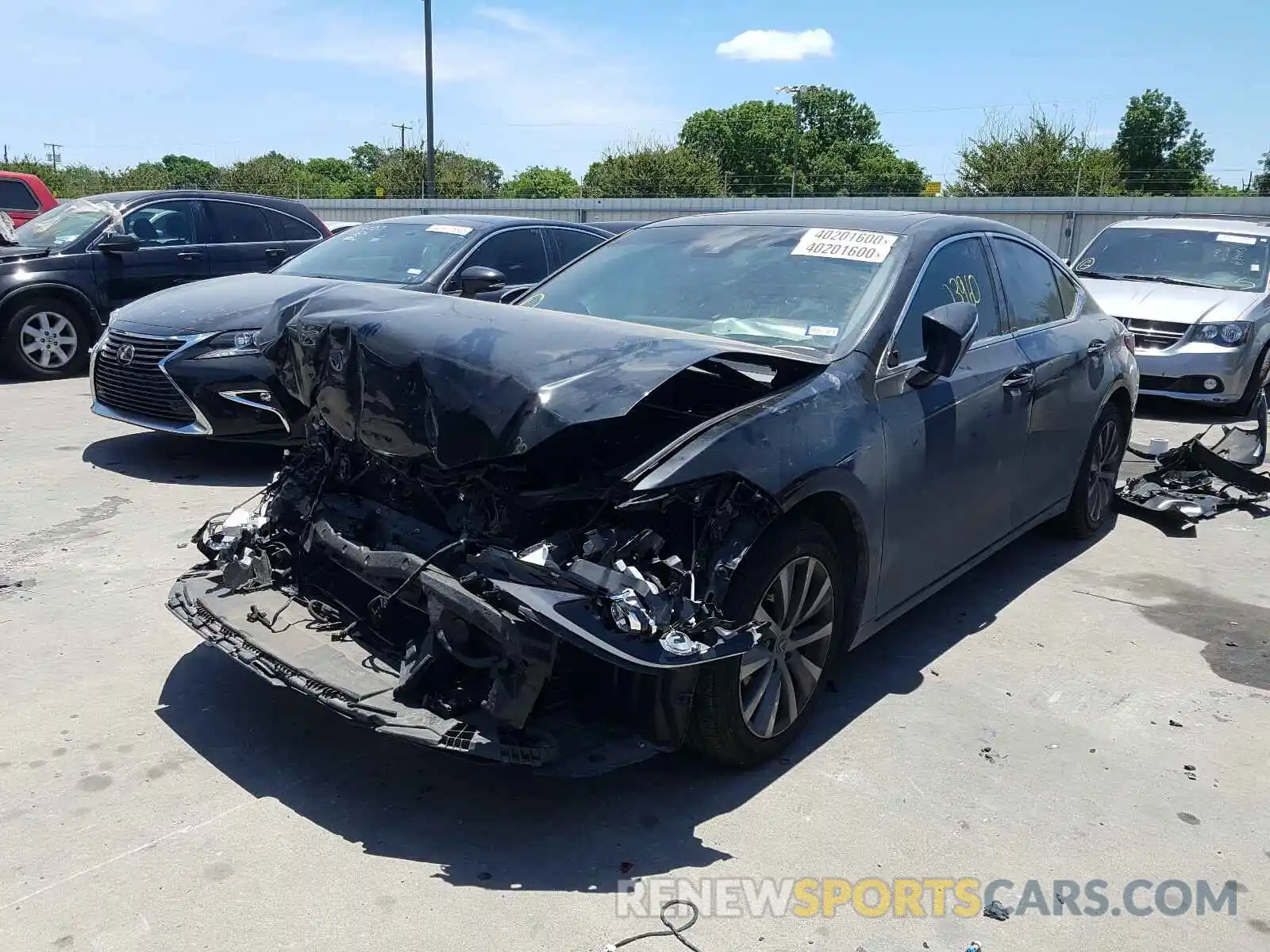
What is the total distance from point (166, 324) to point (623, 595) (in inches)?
212

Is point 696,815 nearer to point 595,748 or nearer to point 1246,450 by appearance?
point 595,748

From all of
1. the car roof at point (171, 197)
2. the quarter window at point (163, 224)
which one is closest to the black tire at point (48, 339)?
the quarter window at point (163, 224)

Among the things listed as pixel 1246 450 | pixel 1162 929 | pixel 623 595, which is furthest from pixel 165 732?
pixel 1246 450

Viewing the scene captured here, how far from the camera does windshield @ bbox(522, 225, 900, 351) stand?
4.07 m

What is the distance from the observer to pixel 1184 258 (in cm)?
1068

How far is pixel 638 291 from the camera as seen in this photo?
14.8 ft

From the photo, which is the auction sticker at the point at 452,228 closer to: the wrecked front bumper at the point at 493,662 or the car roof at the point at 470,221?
the car roof at the point at 470,221

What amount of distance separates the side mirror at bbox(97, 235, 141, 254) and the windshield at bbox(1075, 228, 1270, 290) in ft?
31.4

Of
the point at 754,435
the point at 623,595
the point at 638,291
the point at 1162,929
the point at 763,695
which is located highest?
the point at 638,291

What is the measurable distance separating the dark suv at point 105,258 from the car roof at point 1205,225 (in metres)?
9.14

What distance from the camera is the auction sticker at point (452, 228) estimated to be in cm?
816

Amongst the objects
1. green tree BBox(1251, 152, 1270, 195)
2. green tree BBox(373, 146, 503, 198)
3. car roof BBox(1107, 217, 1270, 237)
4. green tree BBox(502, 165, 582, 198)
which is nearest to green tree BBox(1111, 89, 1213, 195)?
green tree BBox(1251, 152, 1270, 195)

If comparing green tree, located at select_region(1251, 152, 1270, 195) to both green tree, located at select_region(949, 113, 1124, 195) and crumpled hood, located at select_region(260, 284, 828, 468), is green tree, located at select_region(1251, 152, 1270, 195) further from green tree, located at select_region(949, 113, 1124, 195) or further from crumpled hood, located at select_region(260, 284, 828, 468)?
crumpled hood, located at select_region(260, 284, 828, 468)

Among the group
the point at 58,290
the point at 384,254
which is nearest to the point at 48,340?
the point at 58,290
